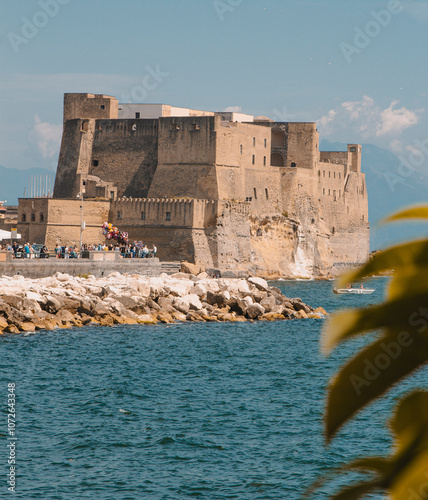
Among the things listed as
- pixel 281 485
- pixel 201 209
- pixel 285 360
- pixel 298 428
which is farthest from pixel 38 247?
pixel 281 485

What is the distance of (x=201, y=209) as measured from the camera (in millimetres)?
50750

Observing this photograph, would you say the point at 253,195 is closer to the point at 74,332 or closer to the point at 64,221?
the point at 64,221

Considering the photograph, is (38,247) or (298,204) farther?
(298,204)

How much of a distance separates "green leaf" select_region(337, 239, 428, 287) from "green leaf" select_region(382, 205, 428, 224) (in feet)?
0.22

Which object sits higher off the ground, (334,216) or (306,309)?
(334,216)

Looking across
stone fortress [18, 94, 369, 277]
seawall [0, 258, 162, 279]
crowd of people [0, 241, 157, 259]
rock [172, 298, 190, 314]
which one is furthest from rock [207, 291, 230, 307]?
stone fortress [18, 94, 369, 277]

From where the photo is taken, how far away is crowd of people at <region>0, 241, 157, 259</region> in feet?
122

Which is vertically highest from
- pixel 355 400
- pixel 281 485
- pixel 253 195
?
pixel 253 195

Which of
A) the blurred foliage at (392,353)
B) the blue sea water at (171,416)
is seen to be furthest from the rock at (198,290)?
the blurred foliage at (392,353)

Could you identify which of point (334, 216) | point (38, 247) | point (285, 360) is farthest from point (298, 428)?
point (334, 216)

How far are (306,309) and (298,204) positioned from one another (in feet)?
76.5

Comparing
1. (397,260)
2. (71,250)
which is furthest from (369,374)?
(71,250)

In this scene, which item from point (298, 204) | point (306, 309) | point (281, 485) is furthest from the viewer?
point (298, 204)

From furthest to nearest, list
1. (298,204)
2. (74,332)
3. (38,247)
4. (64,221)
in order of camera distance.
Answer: (298,204) < (64,221) < (38,247) < (74,332)
